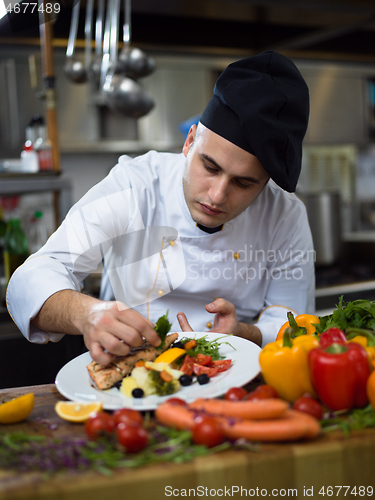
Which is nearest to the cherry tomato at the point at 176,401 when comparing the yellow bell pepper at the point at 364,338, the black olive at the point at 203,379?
Answer: the black olive at the point at 203,379

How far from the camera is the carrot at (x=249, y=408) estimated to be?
0.77 metres

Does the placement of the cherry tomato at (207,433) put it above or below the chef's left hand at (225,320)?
above

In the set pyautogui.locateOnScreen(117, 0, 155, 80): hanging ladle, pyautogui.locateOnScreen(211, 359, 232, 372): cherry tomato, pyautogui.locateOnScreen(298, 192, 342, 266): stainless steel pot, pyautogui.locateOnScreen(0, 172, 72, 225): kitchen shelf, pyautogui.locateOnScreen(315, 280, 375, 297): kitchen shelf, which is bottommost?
pyautogui.locateOnScreen(315, 280, 375, 297): kitchen shelf

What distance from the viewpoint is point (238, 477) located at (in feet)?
2.30

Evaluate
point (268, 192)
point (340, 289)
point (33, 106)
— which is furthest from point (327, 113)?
point (268, 192)

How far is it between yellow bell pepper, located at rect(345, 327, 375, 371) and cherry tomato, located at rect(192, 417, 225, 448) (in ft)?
1.03

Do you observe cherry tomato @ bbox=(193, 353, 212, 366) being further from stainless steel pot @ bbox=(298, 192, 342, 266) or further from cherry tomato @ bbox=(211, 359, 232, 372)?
stainless steel pot @ bbox=(298, 192, 342, 266)

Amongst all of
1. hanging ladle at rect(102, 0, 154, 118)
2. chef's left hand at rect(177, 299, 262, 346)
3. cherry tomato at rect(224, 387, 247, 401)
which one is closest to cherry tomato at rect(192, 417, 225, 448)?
cherry tomato at rect(224, 387, 247, 401)

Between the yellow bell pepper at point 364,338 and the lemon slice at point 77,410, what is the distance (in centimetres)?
48

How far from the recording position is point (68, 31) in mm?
3973

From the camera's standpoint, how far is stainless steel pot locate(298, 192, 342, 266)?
311 cm

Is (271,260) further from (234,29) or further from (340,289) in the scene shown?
(234,29)

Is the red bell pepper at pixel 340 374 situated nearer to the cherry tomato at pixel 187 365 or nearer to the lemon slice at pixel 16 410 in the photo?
the cherry tomato at pixel 187 365

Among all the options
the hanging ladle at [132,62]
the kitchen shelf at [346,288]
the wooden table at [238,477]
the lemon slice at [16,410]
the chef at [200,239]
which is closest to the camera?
the wooden table at [238,477]
